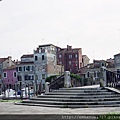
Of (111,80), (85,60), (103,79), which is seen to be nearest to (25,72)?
(85,60)

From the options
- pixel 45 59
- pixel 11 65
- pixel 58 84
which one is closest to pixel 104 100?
pixel 58 84

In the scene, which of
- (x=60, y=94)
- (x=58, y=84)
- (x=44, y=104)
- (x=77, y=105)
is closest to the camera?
(x=77, y=105)

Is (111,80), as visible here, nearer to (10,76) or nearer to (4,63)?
(10,76)

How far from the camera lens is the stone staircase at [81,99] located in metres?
14.0

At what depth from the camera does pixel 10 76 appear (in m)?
70.7

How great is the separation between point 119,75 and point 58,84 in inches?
214

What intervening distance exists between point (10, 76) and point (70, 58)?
55.5ft

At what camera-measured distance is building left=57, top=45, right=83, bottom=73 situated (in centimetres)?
Result: 7569

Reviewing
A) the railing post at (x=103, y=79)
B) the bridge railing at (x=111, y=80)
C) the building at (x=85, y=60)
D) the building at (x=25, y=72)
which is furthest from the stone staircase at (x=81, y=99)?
the building at (x=85, y=60)

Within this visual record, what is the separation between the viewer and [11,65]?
2960 inches

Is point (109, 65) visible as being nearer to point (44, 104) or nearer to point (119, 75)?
point (119, 75)

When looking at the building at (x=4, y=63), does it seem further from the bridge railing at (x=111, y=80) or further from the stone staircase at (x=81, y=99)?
the stone staircase at (x=81, y=99)

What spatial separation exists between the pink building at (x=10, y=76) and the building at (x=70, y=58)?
43.5ft

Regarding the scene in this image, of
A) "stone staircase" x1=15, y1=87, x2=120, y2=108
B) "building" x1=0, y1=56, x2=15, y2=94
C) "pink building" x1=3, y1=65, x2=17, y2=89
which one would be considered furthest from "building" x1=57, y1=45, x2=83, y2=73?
"stone staircase" x1=15, y1=87, x2=120, y2=108
